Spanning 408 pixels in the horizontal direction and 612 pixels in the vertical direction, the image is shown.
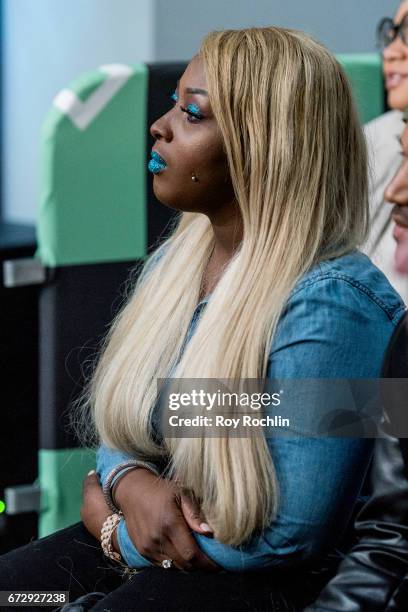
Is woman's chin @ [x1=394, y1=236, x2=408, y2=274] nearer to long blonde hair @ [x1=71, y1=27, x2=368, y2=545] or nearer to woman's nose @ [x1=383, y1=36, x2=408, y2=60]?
long blonde hair @ [x1=71, y1=27, x2=368, y2=545]

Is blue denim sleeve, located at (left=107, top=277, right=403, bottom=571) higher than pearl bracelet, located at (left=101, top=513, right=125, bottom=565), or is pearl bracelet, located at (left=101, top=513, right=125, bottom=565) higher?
blue denim sleeve, located at (left=107, top=277, right=403, bottom=571)

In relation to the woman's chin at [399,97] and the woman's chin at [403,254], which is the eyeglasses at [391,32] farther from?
the woman's chin at [403,254]

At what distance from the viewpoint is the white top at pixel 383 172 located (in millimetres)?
1774

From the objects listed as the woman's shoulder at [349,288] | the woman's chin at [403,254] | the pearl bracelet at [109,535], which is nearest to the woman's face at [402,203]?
the woman's chin at [403,254]

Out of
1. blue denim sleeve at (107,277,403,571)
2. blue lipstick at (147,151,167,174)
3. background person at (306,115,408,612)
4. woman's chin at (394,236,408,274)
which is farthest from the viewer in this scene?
woman's chin at (394,236,408,274)

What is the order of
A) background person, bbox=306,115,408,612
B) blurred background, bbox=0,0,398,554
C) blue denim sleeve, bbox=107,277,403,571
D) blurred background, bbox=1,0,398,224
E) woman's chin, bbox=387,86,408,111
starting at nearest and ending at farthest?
background person, bbox=306,115,408,612
blue denim sleeve, bbox=107,277,403,571
blurred background, bbox=0,0,398,554
woman's chin, bbox=387,86,408,111
blurred background, bbox=1,0,398,224

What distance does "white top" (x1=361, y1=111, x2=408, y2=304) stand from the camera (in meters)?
1.77

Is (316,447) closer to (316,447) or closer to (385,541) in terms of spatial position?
(316,447)

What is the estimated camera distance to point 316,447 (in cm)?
115

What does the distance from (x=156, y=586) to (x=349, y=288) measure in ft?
1.28

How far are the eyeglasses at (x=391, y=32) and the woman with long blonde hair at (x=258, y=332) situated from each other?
673mm

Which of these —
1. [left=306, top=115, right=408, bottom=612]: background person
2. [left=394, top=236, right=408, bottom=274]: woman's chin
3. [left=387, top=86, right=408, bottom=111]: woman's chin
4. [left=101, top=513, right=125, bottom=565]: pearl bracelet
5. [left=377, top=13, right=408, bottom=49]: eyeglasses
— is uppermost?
[left=377, top=13, right=408, bottom=49]: eyeglasses

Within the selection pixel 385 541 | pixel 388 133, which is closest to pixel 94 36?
pixel 388 133

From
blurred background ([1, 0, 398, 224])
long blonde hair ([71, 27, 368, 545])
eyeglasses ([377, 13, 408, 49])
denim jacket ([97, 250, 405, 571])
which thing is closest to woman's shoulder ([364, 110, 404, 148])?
eyeglasses ([377, 13, 408, 49])
